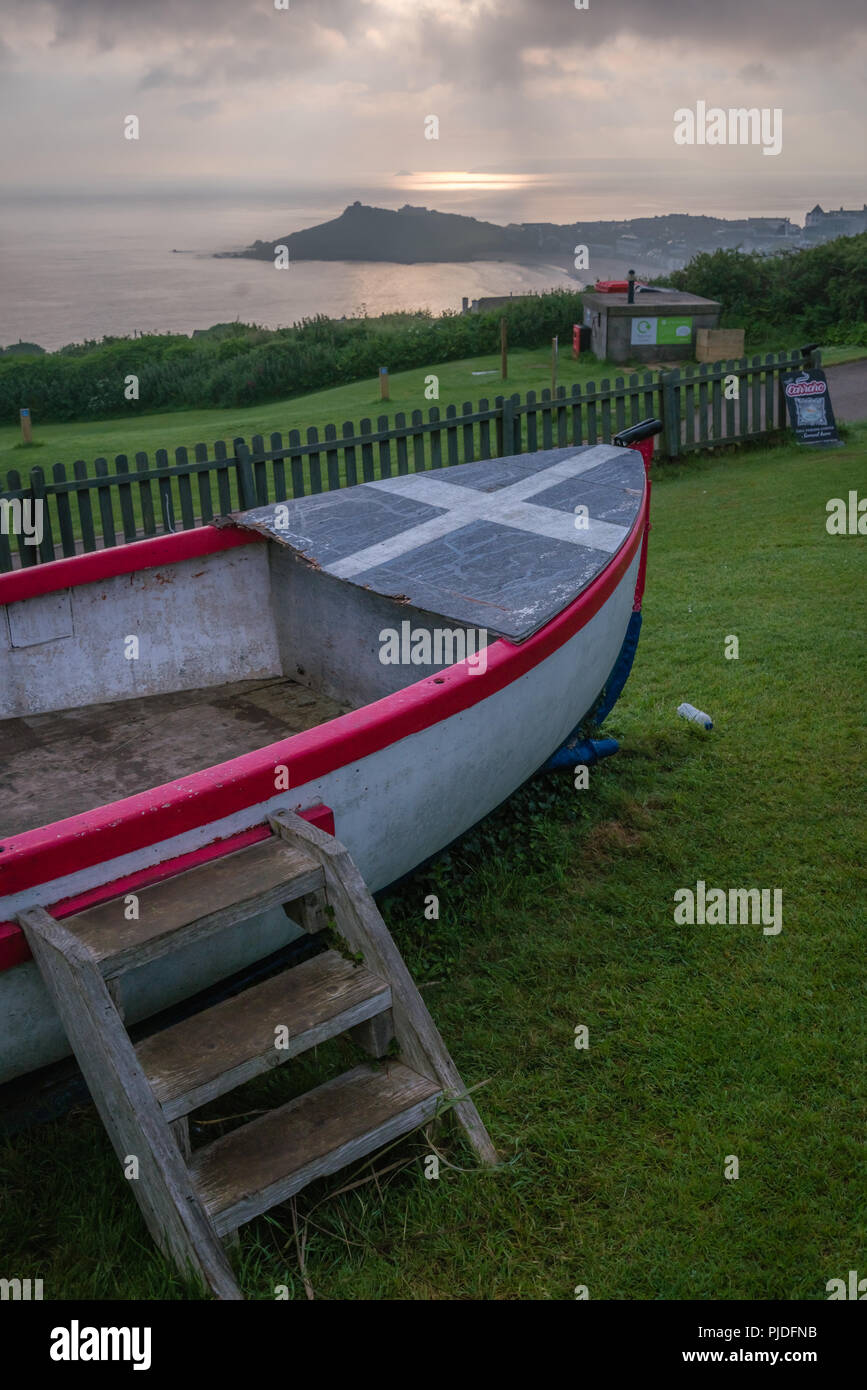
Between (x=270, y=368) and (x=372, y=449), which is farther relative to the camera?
(x=270, y=368)

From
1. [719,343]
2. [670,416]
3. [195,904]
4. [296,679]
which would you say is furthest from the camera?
[719,343]

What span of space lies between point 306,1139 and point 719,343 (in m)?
19.2

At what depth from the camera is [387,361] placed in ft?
75.7

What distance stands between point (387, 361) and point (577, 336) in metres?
4.37

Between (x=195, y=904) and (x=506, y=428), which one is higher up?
(x=506, y=428)

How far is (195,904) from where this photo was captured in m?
3.10

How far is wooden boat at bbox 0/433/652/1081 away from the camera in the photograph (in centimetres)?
326

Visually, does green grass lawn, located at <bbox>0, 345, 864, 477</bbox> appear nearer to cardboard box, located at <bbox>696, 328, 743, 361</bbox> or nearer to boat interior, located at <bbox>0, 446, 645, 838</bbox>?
cardboard box, located at <bbox>696, 328, 743, 361</bbox>

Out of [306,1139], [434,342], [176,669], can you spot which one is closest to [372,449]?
[176,669]

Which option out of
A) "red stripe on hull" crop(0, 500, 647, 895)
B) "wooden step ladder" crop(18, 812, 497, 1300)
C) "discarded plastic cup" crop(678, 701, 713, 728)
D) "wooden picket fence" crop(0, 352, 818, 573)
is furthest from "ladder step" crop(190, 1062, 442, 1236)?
"wooden picket fence" crop(0, 352, 818, 573)

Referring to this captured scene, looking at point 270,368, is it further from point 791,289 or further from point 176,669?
point 176,669

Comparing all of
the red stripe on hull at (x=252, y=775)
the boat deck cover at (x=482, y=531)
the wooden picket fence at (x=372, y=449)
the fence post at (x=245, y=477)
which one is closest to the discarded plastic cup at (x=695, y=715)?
the boat deck cover at (x=482, y=531)

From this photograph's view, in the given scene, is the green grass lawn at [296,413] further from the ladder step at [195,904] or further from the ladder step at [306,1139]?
the ladder step at [306,1139]
